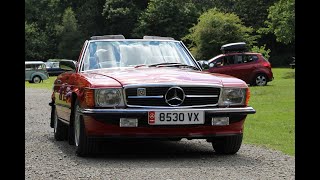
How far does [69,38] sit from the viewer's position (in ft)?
255

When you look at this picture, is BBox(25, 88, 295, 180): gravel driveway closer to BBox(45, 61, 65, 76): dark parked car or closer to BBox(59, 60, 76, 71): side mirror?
BBox(59, 60, 76, 71): side mirror

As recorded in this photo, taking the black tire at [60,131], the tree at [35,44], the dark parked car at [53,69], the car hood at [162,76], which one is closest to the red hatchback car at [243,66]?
the black tire at [60,131]

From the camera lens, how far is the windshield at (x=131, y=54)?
29.9 feet

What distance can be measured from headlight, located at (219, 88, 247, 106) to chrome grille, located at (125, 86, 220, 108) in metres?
0.07

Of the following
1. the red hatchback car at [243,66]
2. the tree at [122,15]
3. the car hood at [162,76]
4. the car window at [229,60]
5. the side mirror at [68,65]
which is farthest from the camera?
the tree at [122,15]

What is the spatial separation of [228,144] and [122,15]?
239 feet

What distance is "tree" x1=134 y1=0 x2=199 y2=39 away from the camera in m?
75.9

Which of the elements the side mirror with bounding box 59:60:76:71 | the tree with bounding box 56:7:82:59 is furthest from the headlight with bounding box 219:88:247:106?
the tree with bounding box 56:7:82:59

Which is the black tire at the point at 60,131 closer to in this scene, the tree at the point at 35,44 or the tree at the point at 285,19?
the tree at the point at 285,19

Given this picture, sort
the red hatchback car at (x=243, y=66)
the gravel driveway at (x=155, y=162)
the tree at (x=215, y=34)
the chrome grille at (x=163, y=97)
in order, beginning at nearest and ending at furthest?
the gravel driveway at (x=155, y=162) < the chrome grille at (x=163, y=97) < the red hatchback car at (x=243, y=66) < the tree at (x=215, y=34)

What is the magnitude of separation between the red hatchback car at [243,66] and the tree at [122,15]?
51500mm
